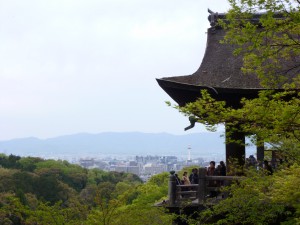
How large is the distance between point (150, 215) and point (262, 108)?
6.80 metres

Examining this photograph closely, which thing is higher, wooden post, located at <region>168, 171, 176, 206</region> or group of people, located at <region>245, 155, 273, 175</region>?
group of people, located at <region>245, 155, 273, 175</region>

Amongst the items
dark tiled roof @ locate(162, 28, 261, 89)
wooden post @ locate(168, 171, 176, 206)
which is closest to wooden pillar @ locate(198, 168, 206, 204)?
wooden post @ locate(168, 171, 176, 206)

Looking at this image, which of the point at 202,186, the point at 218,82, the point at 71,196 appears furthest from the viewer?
the point at 71,196

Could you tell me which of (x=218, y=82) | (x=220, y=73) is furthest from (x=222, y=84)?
(x=220, y=73)

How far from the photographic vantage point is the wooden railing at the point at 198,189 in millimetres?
13466

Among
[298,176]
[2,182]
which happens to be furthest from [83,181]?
[298,176]

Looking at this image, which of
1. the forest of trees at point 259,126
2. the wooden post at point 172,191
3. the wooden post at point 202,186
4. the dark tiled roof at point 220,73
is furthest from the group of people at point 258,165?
the wooden post at point 172,191

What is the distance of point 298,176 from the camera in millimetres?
10062

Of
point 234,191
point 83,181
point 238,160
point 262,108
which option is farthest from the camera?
point 83,181

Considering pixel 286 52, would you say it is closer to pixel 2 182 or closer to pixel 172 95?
pixel 172 95

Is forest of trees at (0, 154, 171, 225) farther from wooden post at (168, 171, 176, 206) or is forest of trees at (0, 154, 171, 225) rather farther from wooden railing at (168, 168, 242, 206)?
wooden railing at (168, 168, 242, 206)

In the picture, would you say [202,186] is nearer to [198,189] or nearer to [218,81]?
[198,189]

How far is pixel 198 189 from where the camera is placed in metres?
13.9

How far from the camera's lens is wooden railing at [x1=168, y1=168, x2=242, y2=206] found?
13.5 metres
